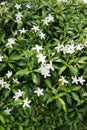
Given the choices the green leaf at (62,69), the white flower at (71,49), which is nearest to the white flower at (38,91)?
the green leaf at (62,69)

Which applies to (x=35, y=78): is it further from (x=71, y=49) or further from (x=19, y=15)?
(x=19, y=15)

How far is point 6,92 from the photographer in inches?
155

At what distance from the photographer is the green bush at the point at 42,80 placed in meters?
3.92

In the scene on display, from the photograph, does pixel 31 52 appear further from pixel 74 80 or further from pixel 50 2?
pixel 50 2

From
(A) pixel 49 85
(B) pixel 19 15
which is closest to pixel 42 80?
(A) pixel 49 85

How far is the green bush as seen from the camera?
154 inches

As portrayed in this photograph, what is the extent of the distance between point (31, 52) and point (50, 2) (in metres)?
0.82

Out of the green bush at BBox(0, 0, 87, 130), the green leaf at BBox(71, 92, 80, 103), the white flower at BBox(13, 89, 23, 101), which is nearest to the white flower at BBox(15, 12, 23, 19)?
the green bush at BBox(0, 0, 87, 130)

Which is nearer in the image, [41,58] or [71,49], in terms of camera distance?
[41,58]

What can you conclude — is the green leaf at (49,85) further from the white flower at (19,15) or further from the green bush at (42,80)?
the white flower at (19,15)

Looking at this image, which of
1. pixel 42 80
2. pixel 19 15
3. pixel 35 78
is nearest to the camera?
pixel 35 78

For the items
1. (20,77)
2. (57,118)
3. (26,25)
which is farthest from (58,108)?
(26,25)

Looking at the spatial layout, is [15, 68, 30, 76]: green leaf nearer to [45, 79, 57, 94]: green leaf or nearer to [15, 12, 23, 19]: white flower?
[45, 79, 57, 94]: green leaf

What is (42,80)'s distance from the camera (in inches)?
158
